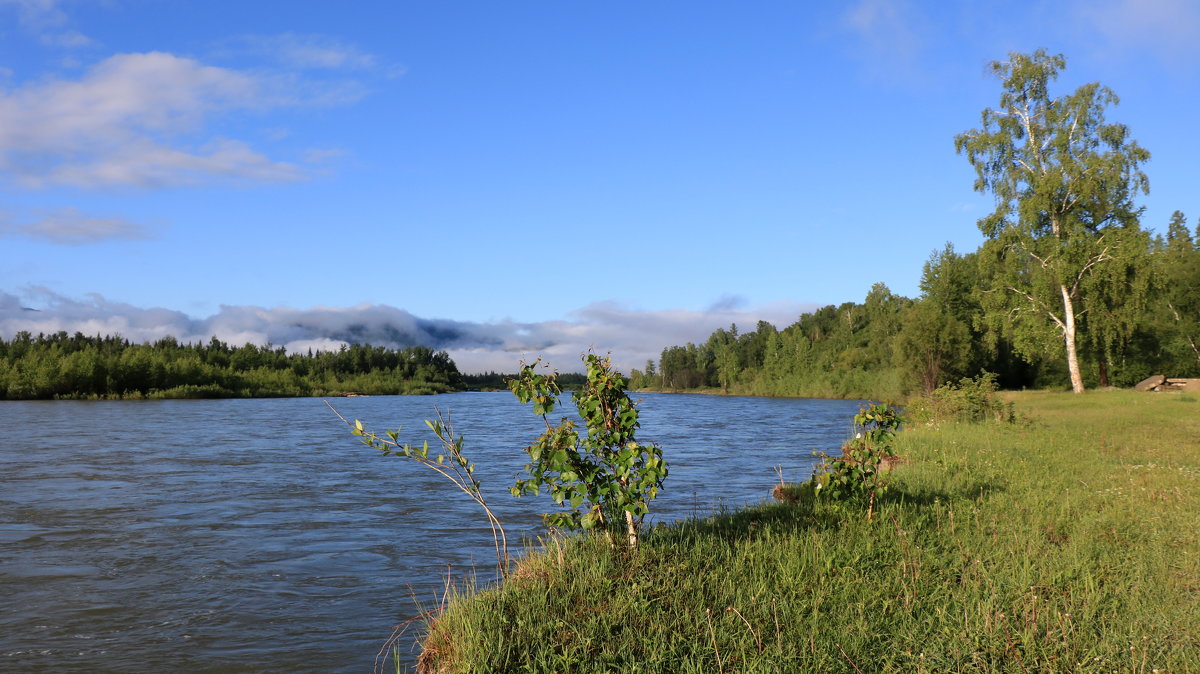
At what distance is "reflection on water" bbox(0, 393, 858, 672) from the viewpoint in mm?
7750

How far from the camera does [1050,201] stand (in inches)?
1555

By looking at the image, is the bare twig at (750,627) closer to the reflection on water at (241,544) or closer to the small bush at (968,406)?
the reflection on water at (241,544)

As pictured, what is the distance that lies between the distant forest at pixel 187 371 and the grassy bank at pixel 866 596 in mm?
99517

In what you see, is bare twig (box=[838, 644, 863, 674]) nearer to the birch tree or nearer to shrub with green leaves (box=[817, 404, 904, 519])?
shrub with green leaves (box=[817, 404, 904, 519])

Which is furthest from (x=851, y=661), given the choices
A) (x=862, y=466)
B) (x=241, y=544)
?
(x=241, y=544)

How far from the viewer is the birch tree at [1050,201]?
1547 inches

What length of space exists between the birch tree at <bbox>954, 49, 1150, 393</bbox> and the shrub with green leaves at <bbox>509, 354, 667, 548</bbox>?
39.4 meters

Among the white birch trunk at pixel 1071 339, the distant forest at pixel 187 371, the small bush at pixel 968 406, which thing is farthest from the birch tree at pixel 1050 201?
the distant forest at pixel 187 371

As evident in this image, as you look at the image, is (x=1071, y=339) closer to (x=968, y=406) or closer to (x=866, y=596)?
(x=968, y=406)

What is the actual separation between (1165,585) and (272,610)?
9352 mm

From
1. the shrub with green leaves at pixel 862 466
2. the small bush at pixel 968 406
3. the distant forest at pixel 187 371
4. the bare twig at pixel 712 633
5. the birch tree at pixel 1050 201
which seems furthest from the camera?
the distant forest at pixel 187 371

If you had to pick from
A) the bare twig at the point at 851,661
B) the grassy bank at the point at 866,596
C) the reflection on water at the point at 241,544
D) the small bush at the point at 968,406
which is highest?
the small bush at the point at 968,406

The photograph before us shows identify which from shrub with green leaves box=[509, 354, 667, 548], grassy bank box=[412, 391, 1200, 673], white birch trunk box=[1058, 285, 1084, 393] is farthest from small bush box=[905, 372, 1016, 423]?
shrub with green leaves box=[509, 354, 667, 548]

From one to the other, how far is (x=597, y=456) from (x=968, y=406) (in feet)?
73.9
